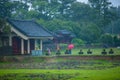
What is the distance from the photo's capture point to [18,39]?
15641 millimetres

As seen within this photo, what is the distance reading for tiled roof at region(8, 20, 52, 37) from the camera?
51.1 ft

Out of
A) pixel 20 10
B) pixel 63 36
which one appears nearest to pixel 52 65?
pixel 20 10

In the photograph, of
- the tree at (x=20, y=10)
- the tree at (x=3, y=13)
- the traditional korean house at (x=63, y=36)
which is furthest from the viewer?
the traditional korean house at (x=63, y=36)

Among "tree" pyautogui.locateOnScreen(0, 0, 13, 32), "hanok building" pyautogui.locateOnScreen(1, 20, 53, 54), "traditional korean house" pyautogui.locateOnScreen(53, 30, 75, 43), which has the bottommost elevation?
"traditional korean house" pyautogui.locateOnScreen(53, 30, 75, 43)

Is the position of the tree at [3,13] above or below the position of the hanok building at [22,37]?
above

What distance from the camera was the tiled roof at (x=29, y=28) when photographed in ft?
51.1

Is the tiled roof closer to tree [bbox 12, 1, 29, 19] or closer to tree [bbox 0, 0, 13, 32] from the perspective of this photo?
tree [bbox 0, 0, 13, 32]

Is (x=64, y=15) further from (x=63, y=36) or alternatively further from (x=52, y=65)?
(x=52, y=65)

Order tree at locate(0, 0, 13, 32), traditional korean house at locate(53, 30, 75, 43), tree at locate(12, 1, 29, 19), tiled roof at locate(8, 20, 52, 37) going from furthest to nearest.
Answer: traditional korean house at locate(53, 30, 75, 43)
tree at locate(12, 1, 29, 19)
tiled roof at locate(8, 20, 52, 37)
tree at locate(0, 0, 13, 32)

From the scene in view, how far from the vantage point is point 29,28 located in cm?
1673

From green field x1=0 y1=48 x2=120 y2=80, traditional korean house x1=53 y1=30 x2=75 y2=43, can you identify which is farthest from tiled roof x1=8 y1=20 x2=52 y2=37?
traditional korean house x1=53 y1=30 x2=75 y2=43

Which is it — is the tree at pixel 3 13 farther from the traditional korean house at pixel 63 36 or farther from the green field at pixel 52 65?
the traditional korean house at pixel 63 36

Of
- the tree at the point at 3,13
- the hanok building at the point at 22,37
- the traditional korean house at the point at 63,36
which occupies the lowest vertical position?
the traditional korean house at the point at 63,36

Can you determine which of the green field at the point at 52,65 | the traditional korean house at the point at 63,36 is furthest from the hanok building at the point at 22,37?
the traditional korean house at the point at 63,36
